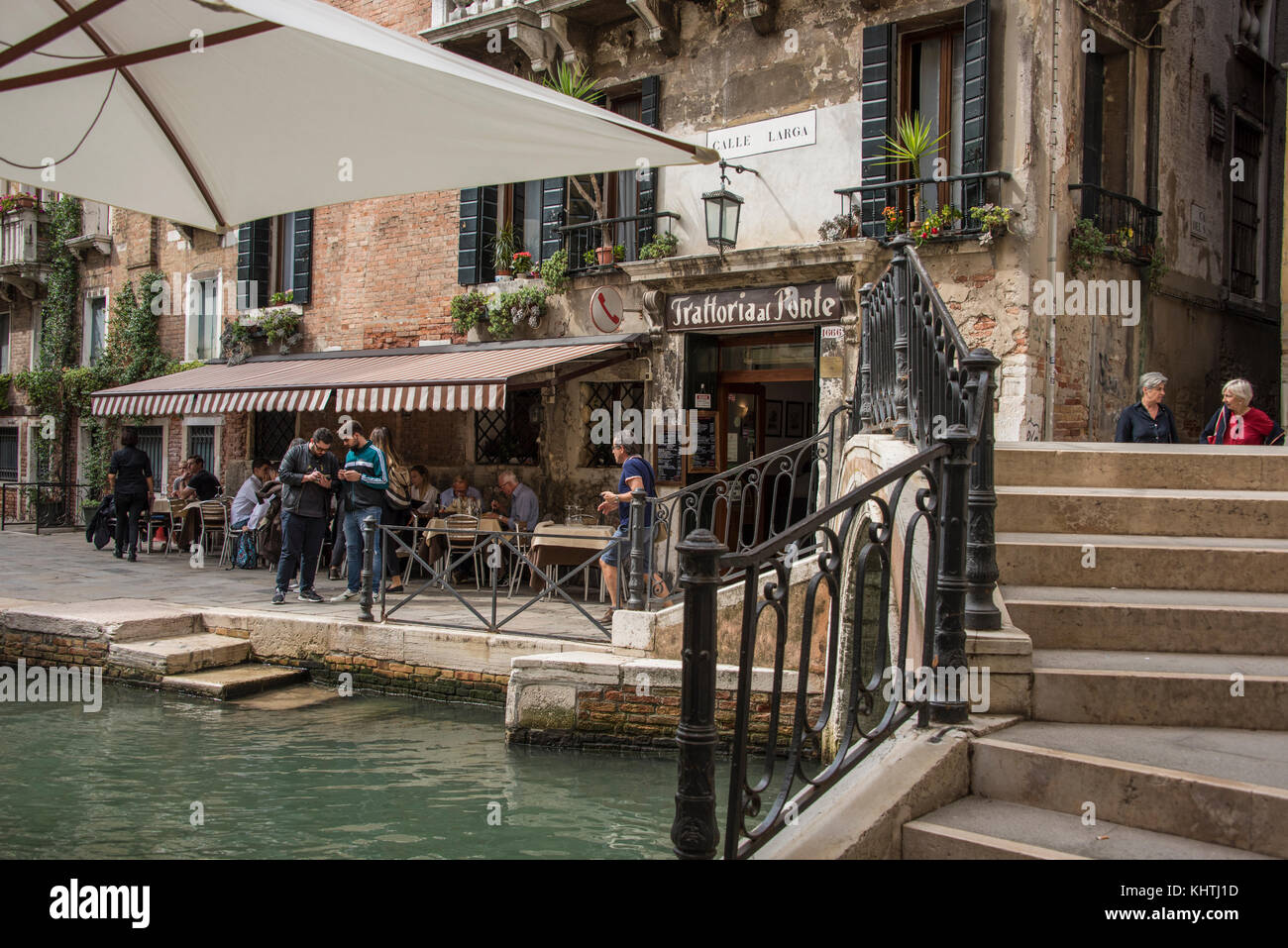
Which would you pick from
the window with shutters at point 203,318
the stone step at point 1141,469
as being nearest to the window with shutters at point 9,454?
the window with shutters at point 203,318

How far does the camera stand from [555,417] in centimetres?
1304

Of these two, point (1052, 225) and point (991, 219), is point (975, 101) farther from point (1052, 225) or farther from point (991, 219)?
point (1052, 225)

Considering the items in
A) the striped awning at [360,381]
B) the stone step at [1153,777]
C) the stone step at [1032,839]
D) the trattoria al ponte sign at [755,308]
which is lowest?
the stone step at [1032,839]

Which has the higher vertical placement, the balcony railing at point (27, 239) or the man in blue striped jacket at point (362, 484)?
the balcony railing at point (27, 239)

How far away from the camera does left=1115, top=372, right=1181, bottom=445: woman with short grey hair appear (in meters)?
7.55

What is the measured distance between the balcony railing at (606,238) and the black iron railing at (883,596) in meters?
7.03

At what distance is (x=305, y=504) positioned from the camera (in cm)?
981

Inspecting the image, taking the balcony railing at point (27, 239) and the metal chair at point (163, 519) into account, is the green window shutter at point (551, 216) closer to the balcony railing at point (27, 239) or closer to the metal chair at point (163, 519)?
the metal chair at point (163, 519)

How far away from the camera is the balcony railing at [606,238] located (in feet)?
39.6

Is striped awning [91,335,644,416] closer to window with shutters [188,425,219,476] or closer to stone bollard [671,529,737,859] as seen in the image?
window with shutters [188,425,219,476]

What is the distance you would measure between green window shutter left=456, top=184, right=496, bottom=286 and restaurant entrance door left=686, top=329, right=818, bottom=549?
131 inches

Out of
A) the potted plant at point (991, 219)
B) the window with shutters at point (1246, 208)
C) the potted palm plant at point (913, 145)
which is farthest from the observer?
the window with shutters at point (1246, 208)

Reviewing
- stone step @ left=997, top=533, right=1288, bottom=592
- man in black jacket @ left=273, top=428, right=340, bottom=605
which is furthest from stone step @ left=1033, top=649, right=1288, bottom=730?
man in black jacket @ left=273, top=428, right=340, bottom=605

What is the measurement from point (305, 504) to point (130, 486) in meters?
5.09
